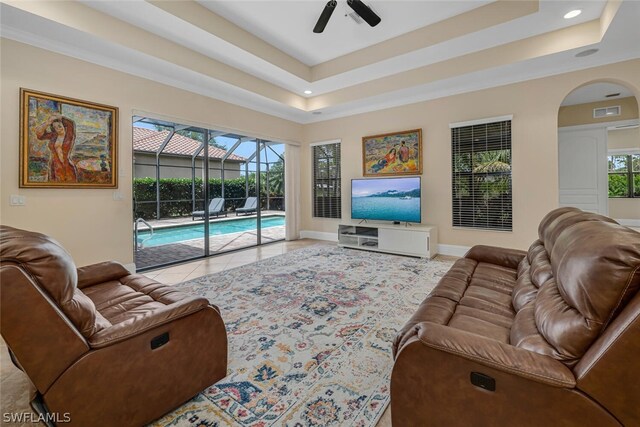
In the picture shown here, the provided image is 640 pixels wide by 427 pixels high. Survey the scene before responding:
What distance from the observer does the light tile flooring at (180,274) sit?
1.51 meters

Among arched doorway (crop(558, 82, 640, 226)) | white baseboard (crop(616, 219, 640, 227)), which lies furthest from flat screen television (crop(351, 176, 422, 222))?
white baseboard (crop(616, 219, 640, 227))

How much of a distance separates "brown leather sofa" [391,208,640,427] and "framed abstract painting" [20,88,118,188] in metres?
4.05

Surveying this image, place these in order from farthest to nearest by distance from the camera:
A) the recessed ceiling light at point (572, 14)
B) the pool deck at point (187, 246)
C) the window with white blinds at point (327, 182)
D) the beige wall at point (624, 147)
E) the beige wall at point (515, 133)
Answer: the beige wall at point (624, 147) → the window with white blinds at point (327, 182) → the pool deck at point (187, 246) → the beige wall at point (515, 133) → the recessed ceiling light at point (572, 14)

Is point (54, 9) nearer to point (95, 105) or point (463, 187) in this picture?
point (95, 105)

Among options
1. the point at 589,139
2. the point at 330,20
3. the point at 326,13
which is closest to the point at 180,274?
the point at 326,13

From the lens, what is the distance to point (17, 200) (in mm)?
3002

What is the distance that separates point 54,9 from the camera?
2.78 m

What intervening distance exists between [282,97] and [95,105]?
2.92 meters

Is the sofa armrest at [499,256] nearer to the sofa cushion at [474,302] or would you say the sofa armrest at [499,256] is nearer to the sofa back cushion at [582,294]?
the sofa cushion at [474,302]

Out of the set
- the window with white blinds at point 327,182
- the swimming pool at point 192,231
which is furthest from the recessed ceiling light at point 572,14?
the swimming pool at point 192,231

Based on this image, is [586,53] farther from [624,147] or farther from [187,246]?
[187,246]

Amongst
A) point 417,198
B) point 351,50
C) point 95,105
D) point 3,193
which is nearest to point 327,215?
point 417,198

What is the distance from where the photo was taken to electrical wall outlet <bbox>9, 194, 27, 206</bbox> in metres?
2.97

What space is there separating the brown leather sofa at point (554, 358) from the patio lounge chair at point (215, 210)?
442 cm
